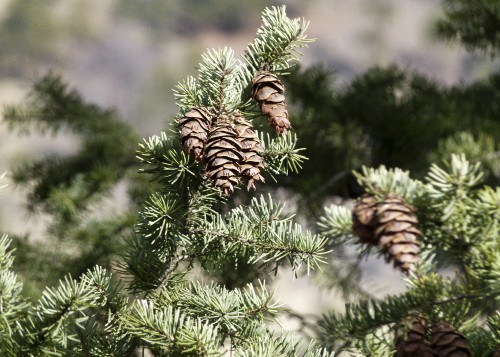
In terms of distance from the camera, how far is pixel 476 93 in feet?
4.43

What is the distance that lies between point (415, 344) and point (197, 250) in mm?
198

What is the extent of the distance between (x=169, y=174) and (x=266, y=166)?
0.08m

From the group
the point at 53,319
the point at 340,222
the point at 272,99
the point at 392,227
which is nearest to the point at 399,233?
the point at 392,227

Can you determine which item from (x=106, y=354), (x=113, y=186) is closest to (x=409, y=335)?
(x=106, y=354)

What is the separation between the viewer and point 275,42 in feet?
1.67

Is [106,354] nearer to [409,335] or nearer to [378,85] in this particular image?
[409,335]

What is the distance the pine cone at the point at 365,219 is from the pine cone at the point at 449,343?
6.8 inches

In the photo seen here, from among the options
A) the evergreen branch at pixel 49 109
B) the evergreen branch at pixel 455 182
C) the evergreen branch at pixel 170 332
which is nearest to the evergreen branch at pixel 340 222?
the evergreen branch at pixel 455 182

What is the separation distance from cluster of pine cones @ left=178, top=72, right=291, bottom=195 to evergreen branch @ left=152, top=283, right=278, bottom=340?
0.08 metres

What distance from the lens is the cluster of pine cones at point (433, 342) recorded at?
50 cm

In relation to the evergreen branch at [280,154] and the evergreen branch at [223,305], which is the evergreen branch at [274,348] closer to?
the evergreen branch at [223,305]

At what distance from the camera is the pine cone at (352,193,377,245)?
0.68 m

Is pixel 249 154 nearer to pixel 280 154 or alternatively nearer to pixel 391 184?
pixel 280 154

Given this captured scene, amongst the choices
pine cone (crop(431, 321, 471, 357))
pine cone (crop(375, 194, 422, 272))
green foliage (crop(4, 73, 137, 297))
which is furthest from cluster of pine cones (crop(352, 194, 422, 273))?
green foliage (crop(4, 73, 137, 297))
